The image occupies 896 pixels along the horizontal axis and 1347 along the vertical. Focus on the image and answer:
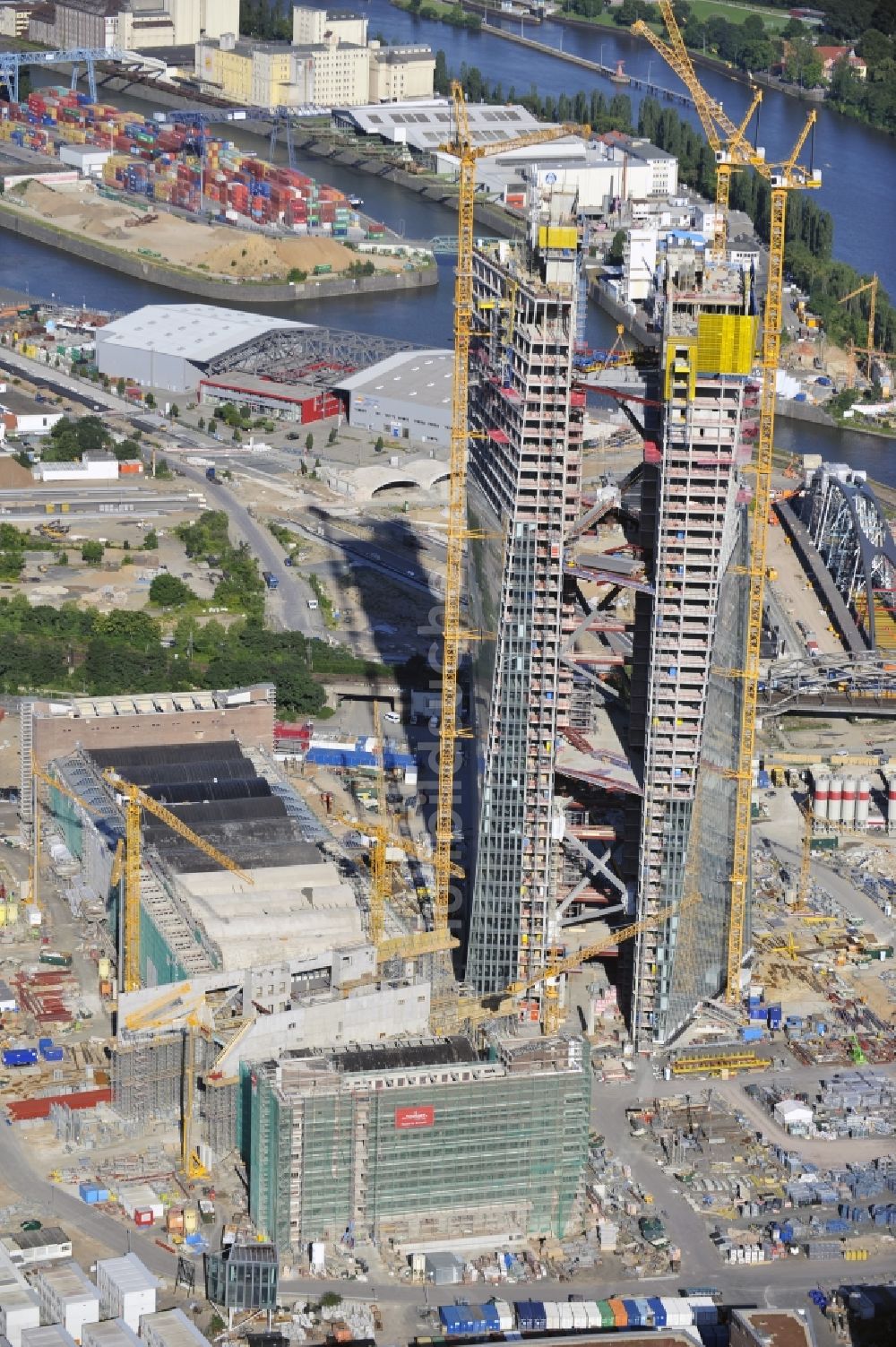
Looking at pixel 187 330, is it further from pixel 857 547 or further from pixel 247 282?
pixel 857 547

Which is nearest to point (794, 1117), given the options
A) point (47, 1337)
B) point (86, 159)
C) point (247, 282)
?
point (47, 1337)

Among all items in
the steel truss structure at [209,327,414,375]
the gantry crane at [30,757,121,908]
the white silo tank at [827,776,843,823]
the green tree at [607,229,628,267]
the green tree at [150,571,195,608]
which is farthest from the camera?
the green tree at [607,229,628,267]

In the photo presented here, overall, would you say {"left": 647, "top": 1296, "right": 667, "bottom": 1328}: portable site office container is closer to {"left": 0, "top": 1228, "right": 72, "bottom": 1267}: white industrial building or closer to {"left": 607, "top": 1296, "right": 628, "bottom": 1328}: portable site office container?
{"left": 607, "top": 1296, "right": 628, "bottom": 1328}: portable site office container

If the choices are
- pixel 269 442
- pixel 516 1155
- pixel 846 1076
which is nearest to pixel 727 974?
pixel 846 1076

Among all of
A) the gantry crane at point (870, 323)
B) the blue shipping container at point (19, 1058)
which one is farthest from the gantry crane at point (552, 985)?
the gantry crane at point (870, 323)

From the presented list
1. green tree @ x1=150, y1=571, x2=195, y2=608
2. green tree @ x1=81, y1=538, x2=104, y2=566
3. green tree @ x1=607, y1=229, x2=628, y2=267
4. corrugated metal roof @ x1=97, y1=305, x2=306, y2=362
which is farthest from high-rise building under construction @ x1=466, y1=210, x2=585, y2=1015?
green tree @ x1=607, y1=229, x2=628, y2=267

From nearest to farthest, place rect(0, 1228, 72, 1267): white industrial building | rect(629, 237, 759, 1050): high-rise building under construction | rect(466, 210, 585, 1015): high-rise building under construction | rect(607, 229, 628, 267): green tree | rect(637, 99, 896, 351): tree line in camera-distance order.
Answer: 1. rect(0, 1228, 72, 1267): white industrial building
2. rect(629, 237, 759, 1050): high-rise building under construction
3. rect(466, 210, 585, 1015): high-rise building under construction
4. rect(637, 99, 896, 351): tree line
5. rect(607, 229, 628, 267): green tree
